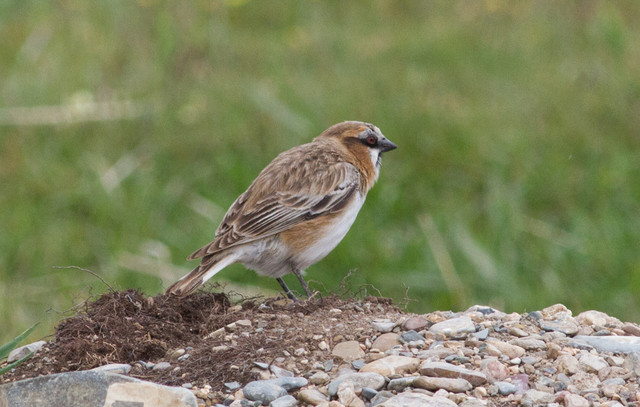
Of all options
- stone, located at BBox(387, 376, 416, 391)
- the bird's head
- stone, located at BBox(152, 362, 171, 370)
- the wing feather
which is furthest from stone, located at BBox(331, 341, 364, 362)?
the bird's head

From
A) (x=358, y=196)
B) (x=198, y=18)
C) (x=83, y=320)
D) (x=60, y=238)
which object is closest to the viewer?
(x=83, y=320)

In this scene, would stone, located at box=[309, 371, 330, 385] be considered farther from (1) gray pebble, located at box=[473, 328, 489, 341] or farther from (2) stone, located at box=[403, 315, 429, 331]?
(1) gray pebble, located at box=[473, 328, 489, 341]

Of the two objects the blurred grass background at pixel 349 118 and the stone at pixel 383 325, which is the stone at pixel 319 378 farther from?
the blurred grass background at pixel 349 118

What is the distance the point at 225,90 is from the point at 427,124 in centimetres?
284

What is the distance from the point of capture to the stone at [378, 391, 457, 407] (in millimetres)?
4309

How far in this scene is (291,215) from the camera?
698 cm

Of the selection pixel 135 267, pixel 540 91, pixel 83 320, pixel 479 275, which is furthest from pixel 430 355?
pixel 540 91

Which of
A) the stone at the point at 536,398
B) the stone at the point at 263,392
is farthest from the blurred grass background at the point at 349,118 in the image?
the stone at the point at 536,398

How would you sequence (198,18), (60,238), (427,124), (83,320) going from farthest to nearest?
(198,18), (427,124), (60,238), (83,320)

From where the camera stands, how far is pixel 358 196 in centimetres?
739

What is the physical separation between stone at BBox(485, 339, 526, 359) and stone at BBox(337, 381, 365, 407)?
0.85 meters

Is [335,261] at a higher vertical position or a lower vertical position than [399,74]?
lower

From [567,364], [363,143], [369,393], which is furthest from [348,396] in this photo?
[363,143]

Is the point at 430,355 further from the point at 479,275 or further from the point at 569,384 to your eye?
the point at 479,275
